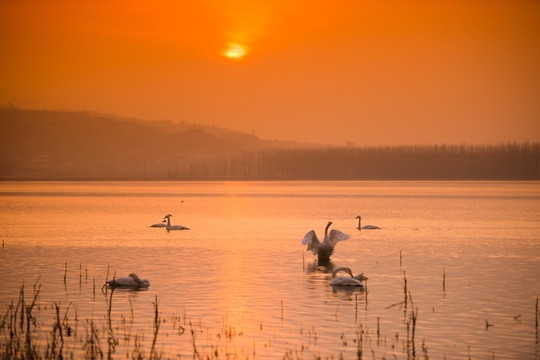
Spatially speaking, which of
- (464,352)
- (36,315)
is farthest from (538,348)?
(36,315)

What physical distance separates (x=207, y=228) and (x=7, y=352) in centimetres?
4060

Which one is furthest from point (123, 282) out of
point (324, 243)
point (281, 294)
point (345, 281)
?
point (324, 243)

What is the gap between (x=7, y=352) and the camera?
15.6 metres

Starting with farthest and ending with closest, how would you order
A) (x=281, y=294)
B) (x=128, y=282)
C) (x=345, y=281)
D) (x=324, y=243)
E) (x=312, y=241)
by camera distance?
(x=312, y=241)
(x=324, y=243)
(x=128, y=282)
(x=345, y=281)
(x=281, y=294)

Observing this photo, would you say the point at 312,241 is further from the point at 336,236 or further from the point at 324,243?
the point at 336,236

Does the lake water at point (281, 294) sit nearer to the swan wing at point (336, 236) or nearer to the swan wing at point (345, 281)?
the swan wing at point (345, 281)

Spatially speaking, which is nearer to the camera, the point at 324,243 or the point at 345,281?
the point at 345,281

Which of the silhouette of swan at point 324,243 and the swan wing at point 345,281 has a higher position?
the silhouette of swan at point 324,243

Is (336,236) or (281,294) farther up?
(336,236)

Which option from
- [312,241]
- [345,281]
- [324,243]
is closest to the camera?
[345,281]

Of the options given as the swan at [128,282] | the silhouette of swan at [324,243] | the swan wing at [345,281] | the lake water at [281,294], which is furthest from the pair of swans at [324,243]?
the swan at [128,282]

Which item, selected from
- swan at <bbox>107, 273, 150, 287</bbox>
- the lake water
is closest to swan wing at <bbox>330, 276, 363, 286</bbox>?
the lake water

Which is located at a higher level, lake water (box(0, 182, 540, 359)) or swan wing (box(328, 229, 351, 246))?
swan wing (box(328, 229, 351, 246))

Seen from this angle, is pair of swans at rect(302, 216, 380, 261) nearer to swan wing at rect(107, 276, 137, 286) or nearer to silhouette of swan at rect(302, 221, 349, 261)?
silhouette of swan at rect(302, 221, 349, 261)
